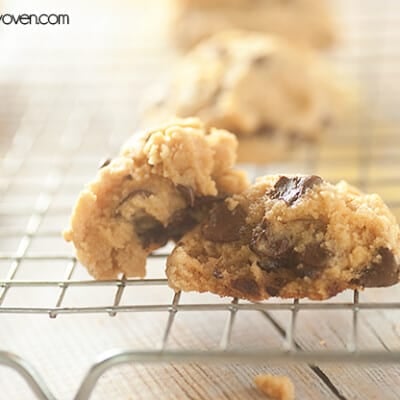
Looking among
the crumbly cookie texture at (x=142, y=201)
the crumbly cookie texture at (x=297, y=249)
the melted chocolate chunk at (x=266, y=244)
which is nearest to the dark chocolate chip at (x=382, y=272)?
the crumbly cookie texture at (x=297, y=249)

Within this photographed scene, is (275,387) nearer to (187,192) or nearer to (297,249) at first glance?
(297,249)

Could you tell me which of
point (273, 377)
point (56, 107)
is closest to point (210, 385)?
point (273, 377)

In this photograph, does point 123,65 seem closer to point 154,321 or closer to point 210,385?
point 154,321

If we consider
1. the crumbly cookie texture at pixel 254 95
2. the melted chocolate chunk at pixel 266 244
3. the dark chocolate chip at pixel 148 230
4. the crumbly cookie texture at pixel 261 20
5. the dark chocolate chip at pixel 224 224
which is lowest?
the melted chocolate chunk at pixel 266 244

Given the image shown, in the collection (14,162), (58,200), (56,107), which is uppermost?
(56,107)

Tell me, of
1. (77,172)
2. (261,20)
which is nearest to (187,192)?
(77,172)

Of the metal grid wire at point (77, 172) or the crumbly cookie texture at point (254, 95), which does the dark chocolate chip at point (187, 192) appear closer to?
the metal grid wire at point (77, 172)
